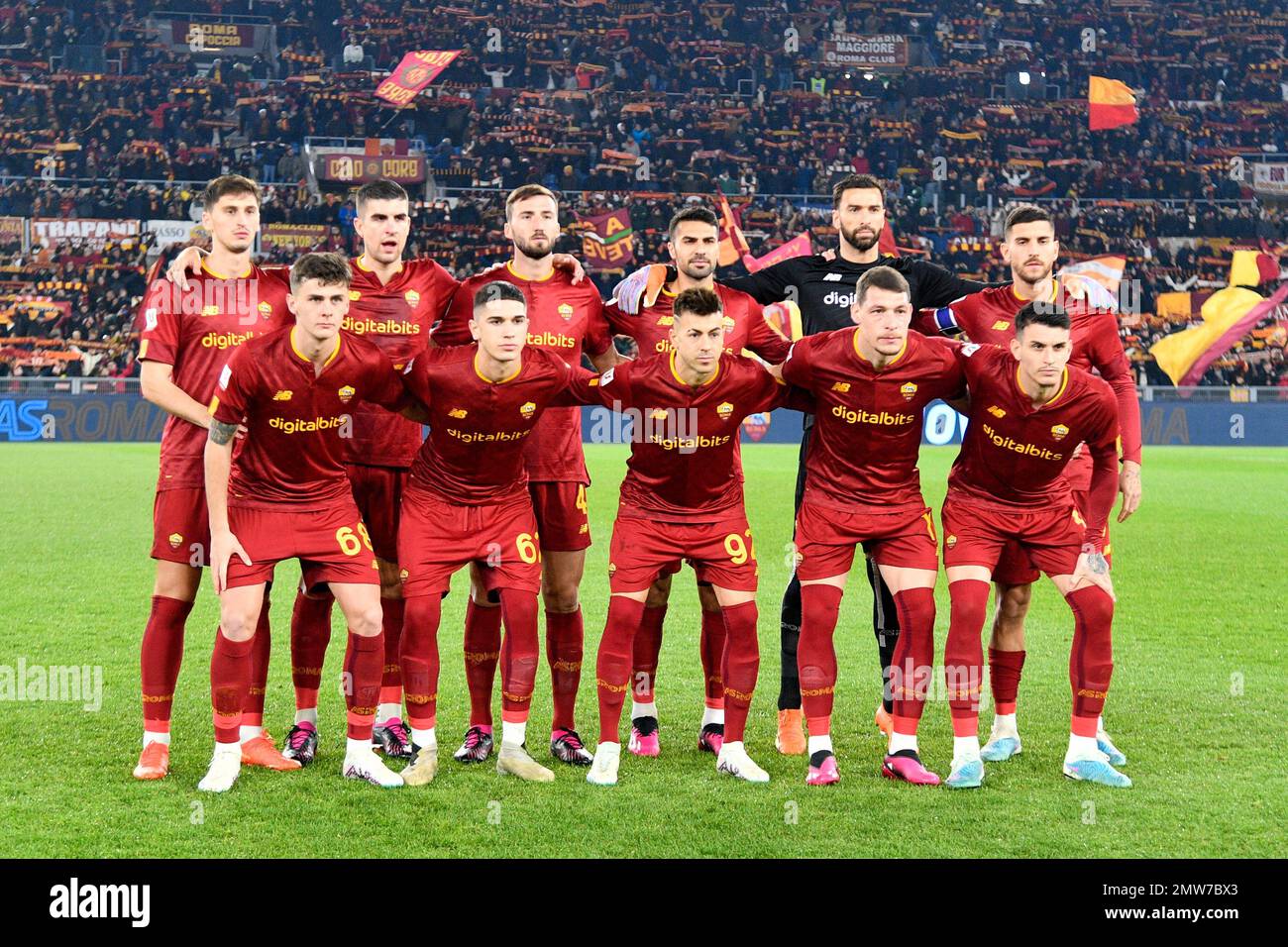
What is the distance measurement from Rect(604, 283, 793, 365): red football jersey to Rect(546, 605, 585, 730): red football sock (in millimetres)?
1223

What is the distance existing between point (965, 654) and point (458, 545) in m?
2.09

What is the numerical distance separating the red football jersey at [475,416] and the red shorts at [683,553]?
55 cm

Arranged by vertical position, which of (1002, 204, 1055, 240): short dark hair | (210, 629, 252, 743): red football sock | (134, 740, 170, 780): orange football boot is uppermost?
(1002, 204, 1055, 240): short dark hair

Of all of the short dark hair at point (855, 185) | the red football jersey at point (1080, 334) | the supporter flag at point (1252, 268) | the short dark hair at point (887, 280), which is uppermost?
the short dark hair at point (855, 185)

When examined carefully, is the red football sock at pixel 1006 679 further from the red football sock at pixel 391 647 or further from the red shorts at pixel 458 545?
the red football sock at pixel 391 647

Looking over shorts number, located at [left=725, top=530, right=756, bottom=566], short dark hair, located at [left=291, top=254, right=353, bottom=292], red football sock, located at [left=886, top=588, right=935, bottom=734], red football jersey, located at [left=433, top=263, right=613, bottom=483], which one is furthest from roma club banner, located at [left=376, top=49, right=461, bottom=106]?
red football sock, located at [left=886, top=588, right=935, bottom=734]

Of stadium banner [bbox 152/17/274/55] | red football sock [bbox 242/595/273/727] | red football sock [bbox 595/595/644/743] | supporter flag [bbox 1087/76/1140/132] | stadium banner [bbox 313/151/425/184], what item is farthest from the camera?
stadium banner [bbox 152/17/274/55]

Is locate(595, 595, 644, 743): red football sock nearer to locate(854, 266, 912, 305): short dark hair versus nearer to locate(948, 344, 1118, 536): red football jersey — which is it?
locate(948, 344, 1118, 536): red football jersey

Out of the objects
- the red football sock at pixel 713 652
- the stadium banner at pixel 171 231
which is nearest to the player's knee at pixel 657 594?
the red football sock at pixel 713 652

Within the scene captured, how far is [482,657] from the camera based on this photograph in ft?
19.1

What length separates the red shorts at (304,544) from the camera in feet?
17.2

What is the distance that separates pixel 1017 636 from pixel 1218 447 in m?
20.9

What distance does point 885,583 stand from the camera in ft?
18.7

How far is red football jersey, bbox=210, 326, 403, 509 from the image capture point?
516cm
